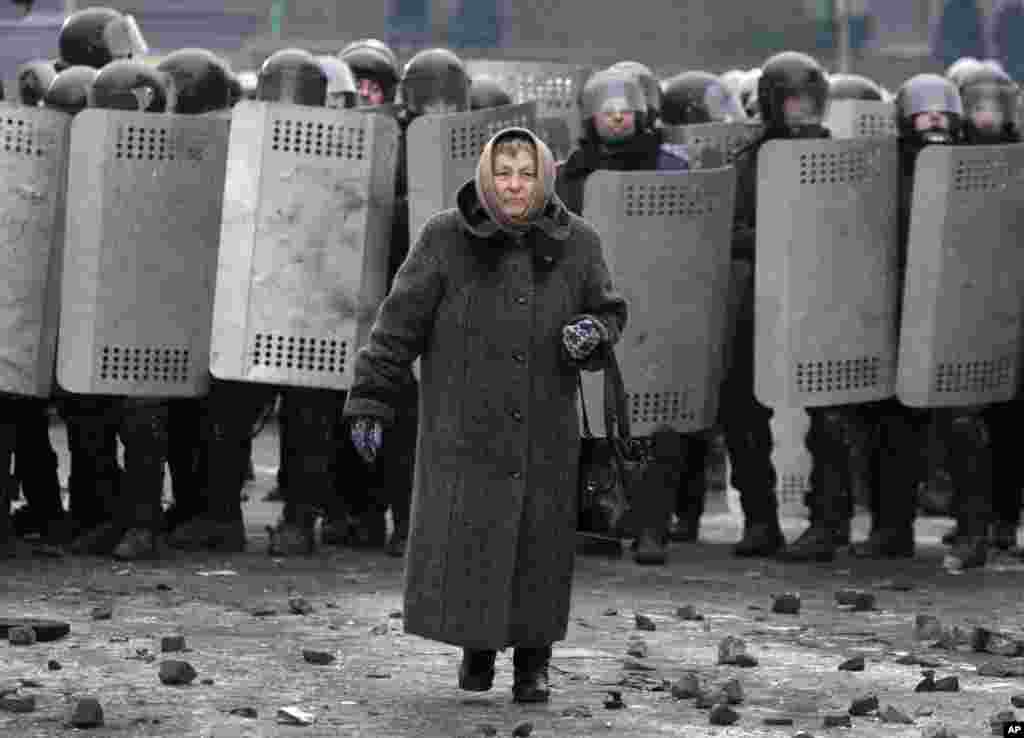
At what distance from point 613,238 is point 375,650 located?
10.2 ft

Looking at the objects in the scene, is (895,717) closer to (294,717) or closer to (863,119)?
(294,717)

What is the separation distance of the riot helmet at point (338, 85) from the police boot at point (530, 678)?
455cm

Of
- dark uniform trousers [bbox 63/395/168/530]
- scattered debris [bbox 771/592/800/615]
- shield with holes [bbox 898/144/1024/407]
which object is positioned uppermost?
shield with holes [bbox 898/144/1024/407]

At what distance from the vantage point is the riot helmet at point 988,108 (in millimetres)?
12836

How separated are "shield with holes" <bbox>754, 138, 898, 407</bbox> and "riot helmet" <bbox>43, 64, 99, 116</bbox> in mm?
2852

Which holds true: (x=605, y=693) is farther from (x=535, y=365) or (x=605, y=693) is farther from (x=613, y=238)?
(x=613, y=238)

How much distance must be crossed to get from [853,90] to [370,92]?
3536 millimetres

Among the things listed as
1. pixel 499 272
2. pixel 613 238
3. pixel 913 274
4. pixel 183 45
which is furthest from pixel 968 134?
pixel 183 45

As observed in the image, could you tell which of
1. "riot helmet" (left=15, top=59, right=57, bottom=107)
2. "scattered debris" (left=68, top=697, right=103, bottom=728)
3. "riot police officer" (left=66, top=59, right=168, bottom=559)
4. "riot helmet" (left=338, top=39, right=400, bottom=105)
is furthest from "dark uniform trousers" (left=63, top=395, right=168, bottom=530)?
"scattered debris" (left=68, top=697, right=103, bottom=728)

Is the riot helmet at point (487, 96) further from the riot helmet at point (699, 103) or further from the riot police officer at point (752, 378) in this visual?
the riot police officer at point (752, 378)

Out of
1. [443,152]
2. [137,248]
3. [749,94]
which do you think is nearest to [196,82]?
[137,248]

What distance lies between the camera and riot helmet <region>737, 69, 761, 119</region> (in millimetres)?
14734

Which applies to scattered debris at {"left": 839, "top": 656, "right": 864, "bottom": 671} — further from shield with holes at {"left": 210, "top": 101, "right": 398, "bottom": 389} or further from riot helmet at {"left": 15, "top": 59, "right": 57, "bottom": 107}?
riot helmet at {"left": 15, "top": 59, "right": 57, "bottom": 107}

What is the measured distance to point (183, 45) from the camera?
38219 mm
